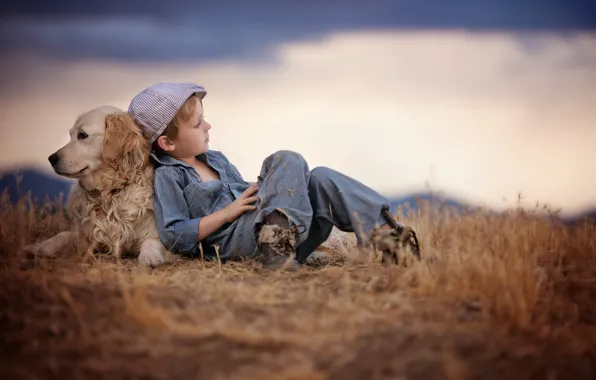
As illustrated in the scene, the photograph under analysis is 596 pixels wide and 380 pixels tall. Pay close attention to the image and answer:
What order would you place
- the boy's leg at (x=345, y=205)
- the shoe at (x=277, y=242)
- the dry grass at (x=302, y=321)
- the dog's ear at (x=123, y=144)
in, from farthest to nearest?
1. the dog's ear at (x=123, y=144)
2. the boy's leg at (x=345, y=205)
3. the shoe at (x=277, y=242)
4. the dry grass at (x=302, y=321)

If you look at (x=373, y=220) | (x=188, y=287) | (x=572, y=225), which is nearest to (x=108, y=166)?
(x=188, y=287)

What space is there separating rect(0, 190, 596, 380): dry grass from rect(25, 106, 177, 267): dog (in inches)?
7.0

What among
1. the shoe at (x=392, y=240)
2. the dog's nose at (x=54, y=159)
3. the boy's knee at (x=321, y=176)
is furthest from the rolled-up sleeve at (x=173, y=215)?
the shoe at (x=392, y=240)

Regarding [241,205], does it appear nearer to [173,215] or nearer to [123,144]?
[173,215]

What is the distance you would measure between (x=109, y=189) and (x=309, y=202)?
1245mm

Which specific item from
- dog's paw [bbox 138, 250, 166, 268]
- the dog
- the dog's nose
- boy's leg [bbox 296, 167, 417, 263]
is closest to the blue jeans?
boy's leg [bbox 296, 167, 417, 263]

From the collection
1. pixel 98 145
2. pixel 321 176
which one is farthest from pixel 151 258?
pixel 321 176

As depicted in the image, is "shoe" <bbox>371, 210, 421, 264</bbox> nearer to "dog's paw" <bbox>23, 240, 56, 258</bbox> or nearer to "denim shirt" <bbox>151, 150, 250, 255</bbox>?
"denim shirt" <bbox>151, 150, 250, 255</bbox>

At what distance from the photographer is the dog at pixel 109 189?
370 centimetres

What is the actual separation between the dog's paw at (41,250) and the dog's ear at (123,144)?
2.06 feet

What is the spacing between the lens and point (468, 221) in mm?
4996

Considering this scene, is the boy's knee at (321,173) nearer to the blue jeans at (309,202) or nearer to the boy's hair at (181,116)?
the blue jeans at (309,202)

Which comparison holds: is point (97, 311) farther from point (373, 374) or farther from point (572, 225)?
point (572, 225)

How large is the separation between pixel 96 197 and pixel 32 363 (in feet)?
5.68
